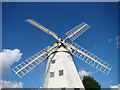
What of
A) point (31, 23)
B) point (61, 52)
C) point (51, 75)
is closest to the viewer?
point (51, 75)

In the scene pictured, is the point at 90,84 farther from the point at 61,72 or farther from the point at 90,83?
the point at 61,72

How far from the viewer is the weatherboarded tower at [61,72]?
33.4 ft

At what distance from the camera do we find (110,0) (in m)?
8.86

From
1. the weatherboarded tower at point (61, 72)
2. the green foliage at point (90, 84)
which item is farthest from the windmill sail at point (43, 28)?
the green foliage at point (90, 84)

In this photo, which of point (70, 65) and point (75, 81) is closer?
point (75, 81)

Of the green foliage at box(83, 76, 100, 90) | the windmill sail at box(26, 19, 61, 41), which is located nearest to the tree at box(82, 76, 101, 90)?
the green foliage at box(83, 76, 100, 90)

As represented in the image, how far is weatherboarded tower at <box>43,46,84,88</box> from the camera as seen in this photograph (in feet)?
33.4

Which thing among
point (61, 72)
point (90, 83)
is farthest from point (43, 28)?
point (90, 83)

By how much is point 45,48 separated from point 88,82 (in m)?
6.76

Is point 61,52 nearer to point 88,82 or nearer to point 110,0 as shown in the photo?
point 110,0

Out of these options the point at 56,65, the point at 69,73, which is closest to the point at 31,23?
the point at 56,65

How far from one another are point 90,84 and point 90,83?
0.12 meters

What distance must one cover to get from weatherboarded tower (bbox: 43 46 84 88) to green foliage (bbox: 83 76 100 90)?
5.57m

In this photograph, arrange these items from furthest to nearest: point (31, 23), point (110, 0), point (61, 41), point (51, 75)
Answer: point (31, 23)
point (61, 41)
point (51, 75)
point (110, 0)
